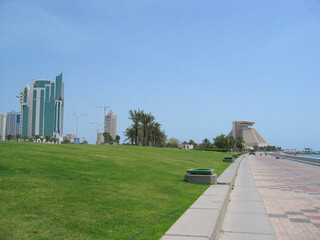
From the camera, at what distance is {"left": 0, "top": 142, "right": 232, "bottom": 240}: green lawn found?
5289mm

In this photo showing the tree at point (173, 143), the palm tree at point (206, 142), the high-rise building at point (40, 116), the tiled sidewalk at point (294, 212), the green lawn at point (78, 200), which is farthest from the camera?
the tree at point (173, 143)

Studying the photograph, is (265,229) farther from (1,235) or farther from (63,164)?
(63,164)

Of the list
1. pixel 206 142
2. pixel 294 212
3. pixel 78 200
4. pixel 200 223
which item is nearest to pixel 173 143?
pixel 206 142

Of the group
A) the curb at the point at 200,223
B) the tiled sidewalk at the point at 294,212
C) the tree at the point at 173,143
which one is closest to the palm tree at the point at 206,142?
the tree at the point at 173,143

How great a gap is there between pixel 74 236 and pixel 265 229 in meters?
3.86

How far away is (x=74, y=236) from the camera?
16.5 ft

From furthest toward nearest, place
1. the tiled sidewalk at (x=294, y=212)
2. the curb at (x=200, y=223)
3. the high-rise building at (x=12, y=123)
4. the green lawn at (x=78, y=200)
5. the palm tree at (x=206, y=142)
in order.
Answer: the high-rise building at (x=12, y=123)
the palm tree at (x=206, y=142)
the tiled sidewalk at (x=294, y=212)
the green lawn at (x=78, y=200)
the curb at (x=200, y=223)

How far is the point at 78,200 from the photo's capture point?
7.01 metres

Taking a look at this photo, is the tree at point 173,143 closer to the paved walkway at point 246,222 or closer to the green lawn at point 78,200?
the green lawn at point 78,200

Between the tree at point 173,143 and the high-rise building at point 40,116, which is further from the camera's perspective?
the tree at point 173,143

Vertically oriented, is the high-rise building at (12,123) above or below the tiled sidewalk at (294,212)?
above

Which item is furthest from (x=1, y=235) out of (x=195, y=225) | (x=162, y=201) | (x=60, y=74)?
(x=60, y=74)

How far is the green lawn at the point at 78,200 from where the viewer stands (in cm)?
529

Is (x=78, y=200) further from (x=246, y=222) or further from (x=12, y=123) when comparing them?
(x=12, y=123)
